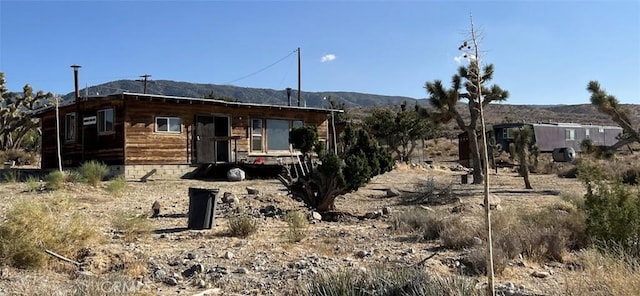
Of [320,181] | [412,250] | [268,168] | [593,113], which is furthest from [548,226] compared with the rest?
[593,113]

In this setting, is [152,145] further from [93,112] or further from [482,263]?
[482,263]

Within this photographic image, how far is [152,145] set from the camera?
20453 mm

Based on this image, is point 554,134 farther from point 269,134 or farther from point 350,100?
point 350,100

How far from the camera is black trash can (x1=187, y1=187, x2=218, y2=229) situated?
31.1ft

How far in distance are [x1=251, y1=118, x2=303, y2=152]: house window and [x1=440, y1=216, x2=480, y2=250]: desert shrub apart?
50.9 feet

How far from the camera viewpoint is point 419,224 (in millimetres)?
9352

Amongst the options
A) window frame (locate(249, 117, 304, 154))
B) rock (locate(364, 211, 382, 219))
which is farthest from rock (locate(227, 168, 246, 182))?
rock (locate(364, 211, 382, 219))

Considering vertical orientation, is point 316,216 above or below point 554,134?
below

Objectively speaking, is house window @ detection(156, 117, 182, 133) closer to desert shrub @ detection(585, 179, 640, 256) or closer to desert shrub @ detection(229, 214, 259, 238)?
desert shrub @ detection(229, 214, 259, 238)

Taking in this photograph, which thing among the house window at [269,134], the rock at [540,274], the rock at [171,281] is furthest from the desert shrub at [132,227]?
the house window at [269,134]

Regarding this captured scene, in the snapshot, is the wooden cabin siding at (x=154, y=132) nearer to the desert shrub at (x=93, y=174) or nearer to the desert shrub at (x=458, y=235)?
the desert shrub at (x=93, y=174)

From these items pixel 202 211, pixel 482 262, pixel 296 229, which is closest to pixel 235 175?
pixel 202 211

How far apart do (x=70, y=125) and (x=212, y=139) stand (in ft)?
19.8

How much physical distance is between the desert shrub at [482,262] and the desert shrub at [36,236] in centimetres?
452
